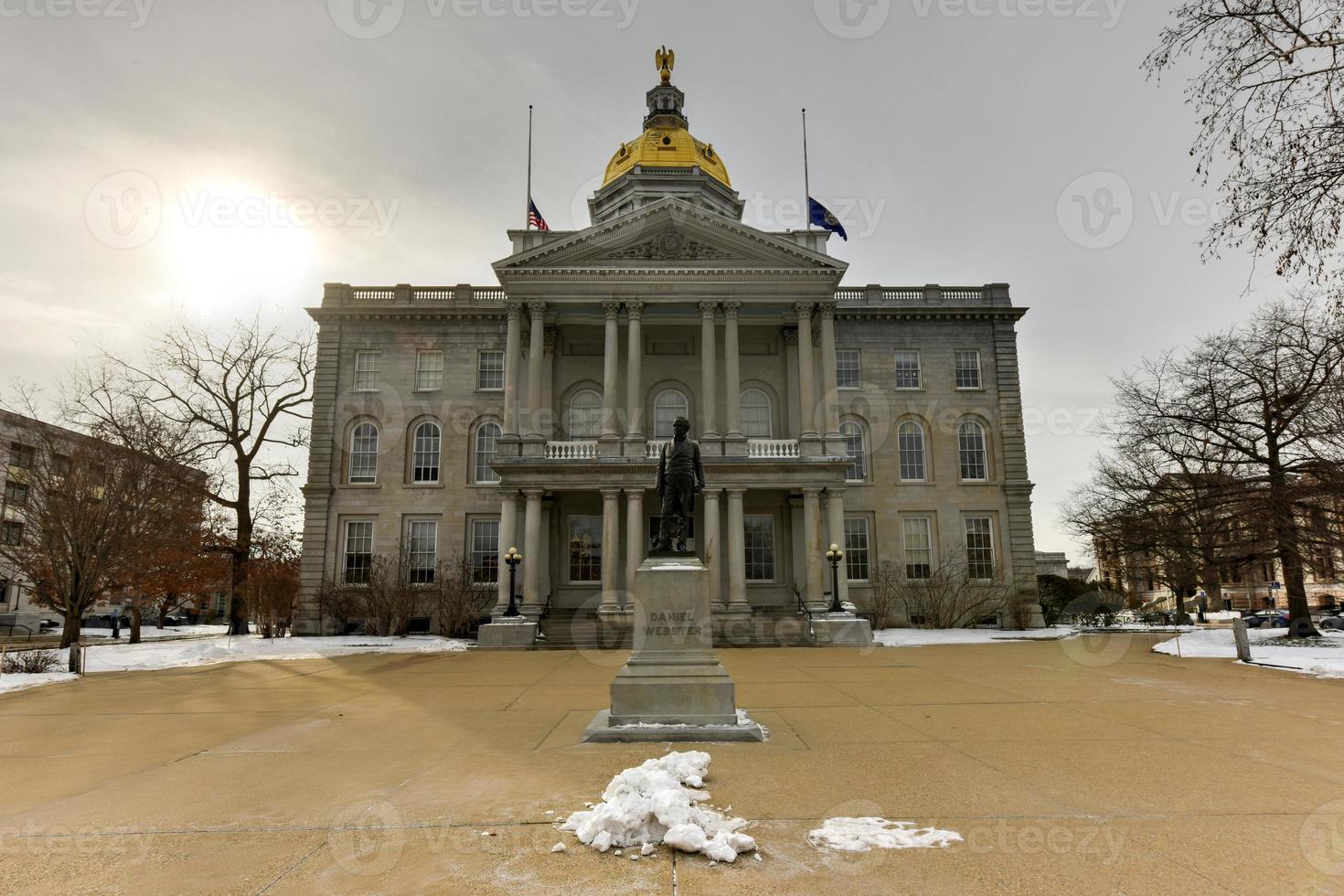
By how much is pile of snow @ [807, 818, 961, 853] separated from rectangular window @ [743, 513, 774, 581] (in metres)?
25.6

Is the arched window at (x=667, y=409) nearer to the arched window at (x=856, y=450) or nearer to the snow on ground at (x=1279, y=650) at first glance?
the arched window at (x=856, y=450)

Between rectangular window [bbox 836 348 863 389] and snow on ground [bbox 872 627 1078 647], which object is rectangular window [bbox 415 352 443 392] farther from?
snow on ground [bbox 872 627 1078 647]

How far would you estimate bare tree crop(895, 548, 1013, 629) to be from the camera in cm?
3234

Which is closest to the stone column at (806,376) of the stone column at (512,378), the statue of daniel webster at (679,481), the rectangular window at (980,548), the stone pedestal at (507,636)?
the rectangular window at (980,548)

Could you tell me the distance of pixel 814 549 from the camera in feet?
90.9

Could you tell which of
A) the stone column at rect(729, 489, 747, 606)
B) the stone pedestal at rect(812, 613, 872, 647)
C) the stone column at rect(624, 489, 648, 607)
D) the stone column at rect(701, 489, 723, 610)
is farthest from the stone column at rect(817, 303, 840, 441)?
the stone column at rect(624, 489, 648, 607)

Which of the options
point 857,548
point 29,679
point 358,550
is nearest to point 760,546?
point 857,548

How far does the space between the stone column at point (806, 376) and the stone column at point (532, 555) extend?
10207 mm

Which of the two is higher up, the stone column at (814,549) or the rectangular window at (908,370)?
the rectangular window at (908,370)

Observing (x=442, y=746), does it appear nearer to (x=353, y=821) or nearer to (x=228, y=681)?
(x=353, y=821)

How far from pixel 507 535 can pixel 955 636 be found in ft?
55.2

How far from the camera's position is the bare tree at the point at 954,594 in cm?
3234

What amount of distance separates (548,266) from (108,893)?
89.3 ft

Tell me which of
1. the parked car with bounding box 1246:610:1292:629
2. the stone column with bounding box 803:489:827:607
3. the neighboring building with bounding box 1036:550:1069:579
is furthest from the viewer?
the neighboring building with bounding box 1036:550:1069:579
